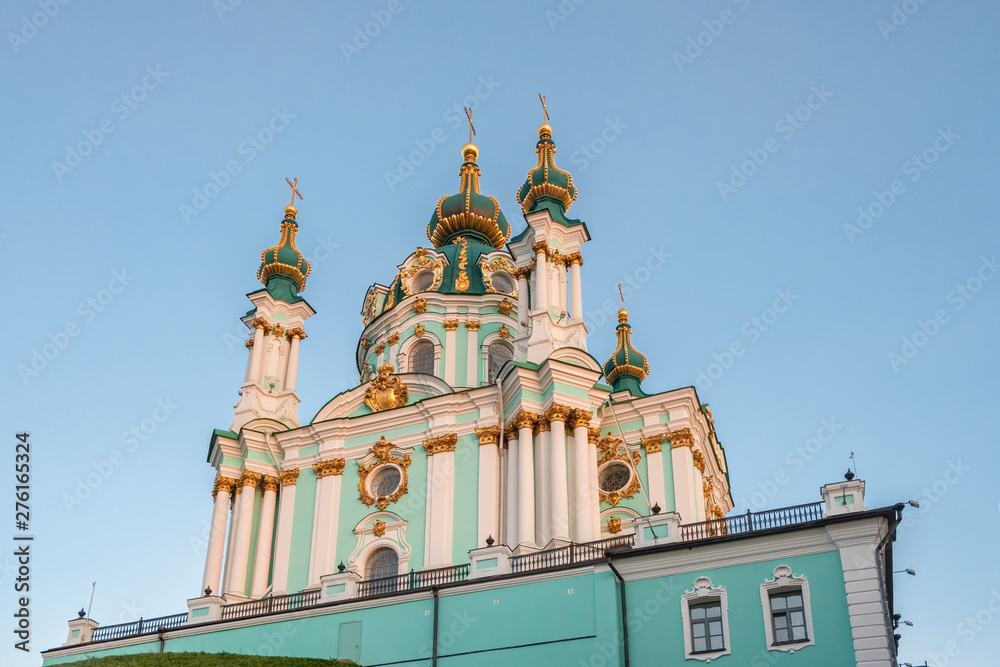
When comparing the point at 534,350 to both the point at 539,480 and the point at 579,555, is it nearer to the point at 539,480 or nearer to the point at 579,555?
the point at 539,480

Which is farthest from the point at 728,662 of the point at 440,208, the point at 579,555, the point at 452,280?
the point at 440,208

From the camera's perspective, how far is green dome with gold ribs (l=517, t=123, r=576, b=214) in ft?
106

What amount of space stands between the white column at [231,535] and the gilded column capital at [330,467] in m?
2.81

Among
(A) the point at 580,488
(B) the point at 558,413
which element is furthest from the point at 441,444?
(A) the point at 580,488

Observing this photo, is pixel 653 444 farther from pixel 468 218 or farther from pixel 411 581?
pixel 468 218

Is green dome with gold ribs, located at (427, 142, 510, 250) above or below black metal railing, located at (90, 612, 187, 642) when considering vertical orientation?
above

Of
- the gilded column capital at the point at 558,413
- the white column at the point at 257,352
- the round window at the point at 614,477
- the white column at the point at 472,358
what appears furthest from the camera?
the white column at the point at 257,352

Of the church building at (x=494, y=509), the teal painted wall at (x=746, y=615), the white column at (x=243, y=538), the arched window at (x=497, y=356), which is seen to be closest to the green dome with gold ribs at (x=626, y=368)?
the church building at (x=494, y=509)

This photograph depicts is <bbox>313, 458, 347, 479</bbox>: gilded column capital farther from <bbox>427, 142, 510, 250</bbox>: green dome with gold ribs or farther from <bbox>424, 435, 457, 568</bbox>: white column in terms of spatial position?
<bbox>427, 142, 510, 250</bbox>: green dome with gold ribs

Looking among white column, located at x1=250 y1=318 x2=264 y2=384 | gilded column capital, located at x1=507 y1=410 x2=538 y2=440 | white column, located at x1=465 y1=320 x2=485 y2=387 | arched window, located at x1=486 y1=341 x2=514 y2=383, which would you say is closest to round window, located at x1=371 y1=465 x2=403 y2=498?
gilded column capital, located at x1=507 y1=410 x2=538 y2=440

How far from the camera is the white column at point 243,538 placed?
1172 inches

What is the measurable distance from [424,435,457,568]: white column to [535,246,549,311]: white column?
4.48 m

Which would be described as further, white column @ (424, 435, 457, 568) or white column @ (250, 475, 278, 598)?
white column @ (250, 475, 278, 598)

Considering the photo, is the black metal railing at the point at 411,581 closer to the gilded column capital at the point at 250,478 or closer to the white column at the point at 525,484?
the white column at the point at 525,484
